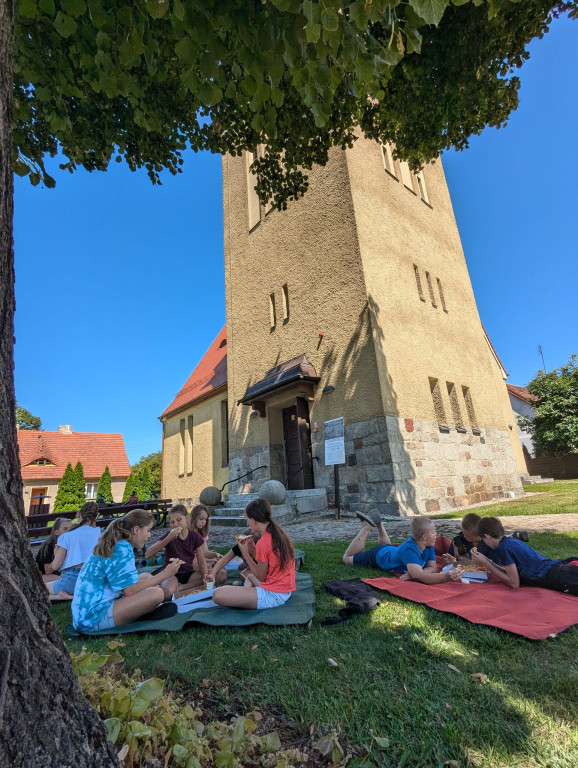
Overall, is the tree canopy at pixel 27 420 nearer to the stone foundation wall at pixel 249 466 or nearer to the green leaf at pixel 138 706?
the stone foundation wall at pixel 249 466

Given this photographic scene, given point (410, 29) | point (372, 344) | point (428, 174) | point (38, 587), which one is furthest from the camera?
point (428, 174)

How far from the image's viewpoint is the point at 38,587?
132 cm

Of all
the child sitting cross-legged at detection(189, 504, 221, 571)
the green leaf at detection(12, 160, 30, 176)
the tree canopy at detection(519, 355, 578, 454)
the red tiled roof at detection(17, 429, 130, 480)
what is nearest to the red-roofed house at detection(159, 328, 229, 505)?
the child sitting cross-legged at detection(189, 504, 221, 571)

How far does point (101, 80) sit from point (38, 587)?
12.5 ft

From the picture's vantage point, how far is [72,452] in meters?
33.8

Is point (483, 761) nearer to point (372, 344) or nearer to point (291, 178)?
point (291, 178)

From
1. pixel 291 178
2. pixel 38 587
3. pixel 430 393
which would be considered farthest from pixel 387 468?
pixel 38 587

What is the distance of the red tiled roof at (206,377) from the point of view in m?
18.2

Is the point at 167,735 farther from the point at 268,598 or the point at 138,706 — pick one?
the point at 268,598

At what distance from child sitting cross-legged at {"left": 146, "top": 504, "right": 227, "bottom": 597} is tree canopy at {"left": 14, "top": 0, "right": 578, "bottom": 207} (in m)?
3.99

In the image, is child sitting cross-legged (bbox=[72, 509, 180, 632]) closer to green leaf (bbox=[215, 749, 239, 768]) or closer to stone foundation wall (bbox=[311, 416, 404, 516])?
green leaf (bbox=[215, 749, 239, 768])

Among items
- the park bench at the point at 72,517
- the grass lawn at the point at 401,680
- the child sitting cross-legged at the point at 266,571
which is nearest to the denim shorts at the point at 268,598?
Result: the child sitting cross-legged at the point at 266,571

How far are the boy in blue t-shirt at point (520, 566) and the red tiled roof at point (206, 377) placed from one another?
44.0 feet

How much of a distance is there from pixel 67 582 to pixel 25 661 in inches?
169
